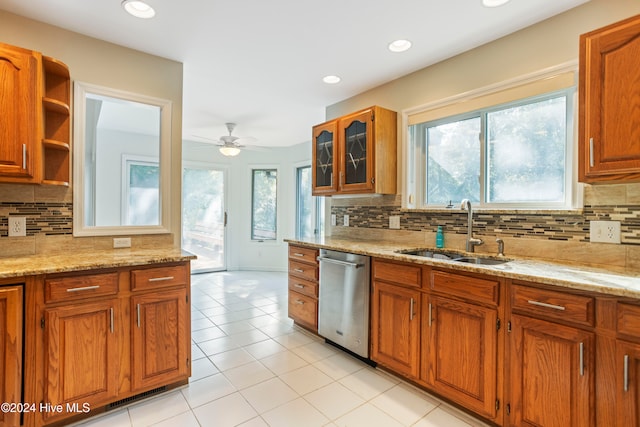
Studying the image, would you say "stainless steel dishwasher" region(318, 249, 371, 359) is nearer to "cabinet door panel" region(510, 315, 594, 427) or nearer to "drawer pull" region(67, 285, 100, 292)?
"cabinet door panel" region(510, 315, 594, 427)

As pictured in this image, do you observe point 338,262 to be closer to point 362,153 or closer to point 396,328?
point 396,328

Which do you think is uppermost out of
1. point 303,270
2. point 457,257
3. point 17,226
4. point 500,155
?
point 500,155

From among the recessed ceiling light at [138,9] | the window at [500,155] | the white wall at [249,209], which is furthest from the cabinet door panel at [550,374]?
the white wall at [249,209]

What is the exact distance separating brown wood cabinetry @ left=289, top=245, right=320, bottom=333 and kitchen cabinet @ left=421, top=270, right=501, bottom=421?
45.9 inches

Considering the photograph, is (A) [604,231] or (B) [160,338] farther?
(B) [160,338]

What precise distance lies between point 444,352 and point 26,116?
2849 mm

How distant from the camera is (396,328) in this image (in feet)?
7.29

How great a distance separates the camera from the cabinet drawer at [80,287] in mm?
1666

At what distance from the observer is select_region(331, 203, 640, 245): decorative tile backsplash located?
1.74 metres

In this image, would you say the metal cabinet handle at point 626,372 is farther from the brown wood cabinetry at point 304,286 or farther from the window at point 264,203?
the window at point 264,203

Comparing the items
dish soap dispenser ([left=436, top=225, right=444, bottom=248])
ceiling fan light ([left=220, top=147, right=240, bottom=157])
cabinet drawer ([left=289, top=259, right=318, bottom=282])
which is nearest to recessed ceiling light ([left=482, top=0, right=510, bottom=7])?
dish soap dispenser ([left=436, top=225, right=444, bottom=248])

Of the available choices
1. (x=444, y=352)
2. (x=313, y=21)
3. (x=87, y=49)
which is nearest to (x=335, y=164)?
(x=313, y=21)

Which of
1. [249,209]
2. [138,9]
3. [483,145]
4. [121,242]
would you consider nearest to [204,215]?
[249,209]

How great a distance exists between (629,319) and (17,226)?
132 inches
